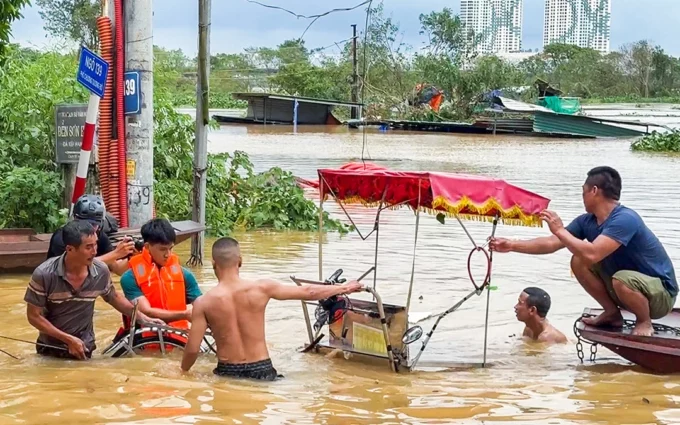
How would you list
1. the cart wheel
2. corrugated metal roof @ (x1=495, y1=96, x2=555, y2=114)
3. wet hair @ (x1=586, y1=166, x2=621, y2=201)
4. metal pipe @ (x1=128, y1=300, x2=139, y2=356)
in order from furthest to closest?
corrugated metal roof @ (x1=495, y1=96, x2=555, y2=114), wet hair @ (x1=586, y1=166, x2=621, y2=201), the cart wheel, metal pipe @ (x1=128, y1=300, x2=139, y2=356)

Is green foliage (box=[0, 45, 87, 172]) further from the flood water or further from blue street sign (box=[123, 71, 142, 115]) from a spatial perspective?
blue street sign (box=[123, 71, 142, 115])

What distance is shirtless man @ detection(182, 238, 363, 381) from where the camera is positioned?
20.3 feet

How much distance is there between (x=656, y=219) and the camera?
1762cm

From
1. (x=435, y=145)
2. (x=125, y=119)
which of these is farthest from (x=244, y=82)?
(x=125, y=119)

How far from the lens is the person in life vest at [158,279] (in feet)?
22.5

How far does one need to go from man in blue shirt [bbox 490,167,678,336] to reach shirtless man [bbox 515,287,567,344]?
1.03m

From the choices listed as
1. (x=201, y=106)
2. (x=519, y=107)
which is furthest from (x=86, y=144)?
(x=519, y=107)

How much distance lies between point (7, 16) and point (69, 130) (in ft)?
5.28

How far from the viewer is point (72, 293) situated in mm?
6555

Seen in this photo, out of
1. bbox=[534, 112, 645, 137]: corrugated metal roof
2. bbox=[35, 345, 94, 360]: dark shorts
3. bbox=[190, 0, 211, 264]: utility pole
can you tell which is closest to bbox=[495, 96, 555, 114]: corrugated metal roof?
bbox=[534, 112, 645, 137]: corrugated metal roof

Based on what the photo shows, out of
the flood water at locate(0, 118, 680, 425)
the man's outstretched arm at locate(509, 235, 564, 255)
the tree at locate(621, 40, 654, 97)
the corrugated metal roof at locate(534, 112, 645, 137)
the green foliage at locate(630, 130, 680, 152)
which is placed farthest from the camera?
the tree at locate(621, 40, 654, 97)

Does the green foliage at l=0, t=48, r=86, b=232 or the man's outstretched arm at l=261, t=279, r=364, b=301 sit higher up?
the green foliage at l=0, t=48, r=86, b=232

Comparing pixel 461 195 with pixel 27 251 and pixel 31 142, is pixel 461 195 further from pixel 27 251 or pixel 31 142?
pixel 31 142

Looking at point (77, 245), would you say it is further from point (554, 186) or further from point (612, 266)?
point (554, 186)
